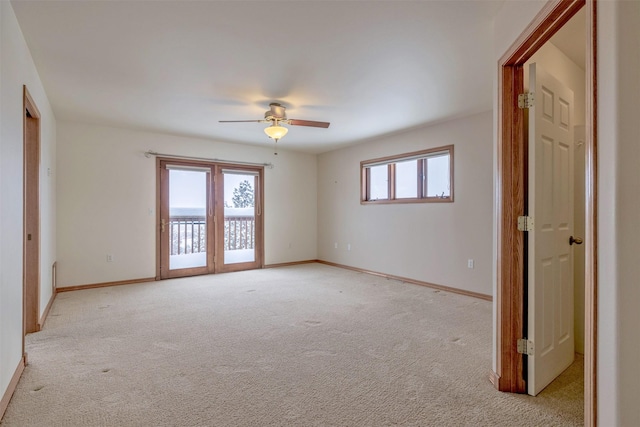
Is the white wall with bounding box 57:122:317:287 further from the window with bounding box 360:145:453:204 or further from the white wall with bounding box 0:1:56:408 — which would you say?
the window with bounding box 360:145:453:204

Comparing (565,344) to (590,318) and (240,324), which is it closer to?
(590,318)

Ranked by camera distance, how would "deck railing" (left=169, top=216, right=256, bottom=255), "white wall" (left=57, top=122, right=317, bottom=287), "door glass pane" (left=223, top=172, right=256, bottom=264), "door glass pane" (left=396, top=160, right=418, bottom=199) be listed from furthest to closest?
1. "door glass pane" (left=223, top=172, right=256, bottom=264)
2. "deck railing" (left=169, top=216, right=256, bottom=255)
3. "door glass pane" (left=396, top=160, right=418, bottom=199)
4. "white wall" (left=57, top=122, right=317, bottom=287)

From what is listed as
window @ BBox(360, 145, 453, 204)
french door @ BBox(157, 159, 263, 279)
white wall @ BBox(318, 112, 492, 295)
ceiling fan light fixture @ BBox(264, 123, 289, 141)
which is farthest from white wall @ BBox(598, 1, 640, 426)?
french door @ BBox(157, 159, 263, 279)

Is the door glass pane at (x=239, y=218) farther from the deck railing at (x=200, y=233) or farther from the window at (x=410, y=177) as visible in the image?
the window at (x=410, y=177)

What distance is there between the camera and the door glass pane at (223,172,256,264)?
6.02 m

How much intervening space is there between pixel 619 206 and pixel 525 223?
1.00 metres

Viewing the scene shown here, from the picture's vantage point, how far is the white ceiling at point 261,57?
209 centimetres

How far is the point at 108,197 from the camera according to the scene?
4.89m

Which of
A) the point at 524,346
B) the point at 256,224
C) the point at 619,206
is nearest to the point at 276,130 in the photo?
the point at 256,224

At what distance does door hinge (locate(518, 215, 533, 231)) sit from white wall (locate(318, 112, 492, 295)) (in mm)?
2418

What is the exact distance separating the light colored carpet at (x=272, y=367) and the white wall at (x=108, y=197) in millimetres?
892

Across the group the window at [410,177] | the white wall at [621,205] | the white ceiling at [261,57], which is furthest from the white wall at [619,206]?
the window at [410,177]

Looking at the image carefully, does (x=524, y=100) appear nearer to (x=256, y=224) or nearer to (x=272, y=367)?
(x=272, y=367)

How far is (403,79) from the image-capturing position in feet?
10.3
